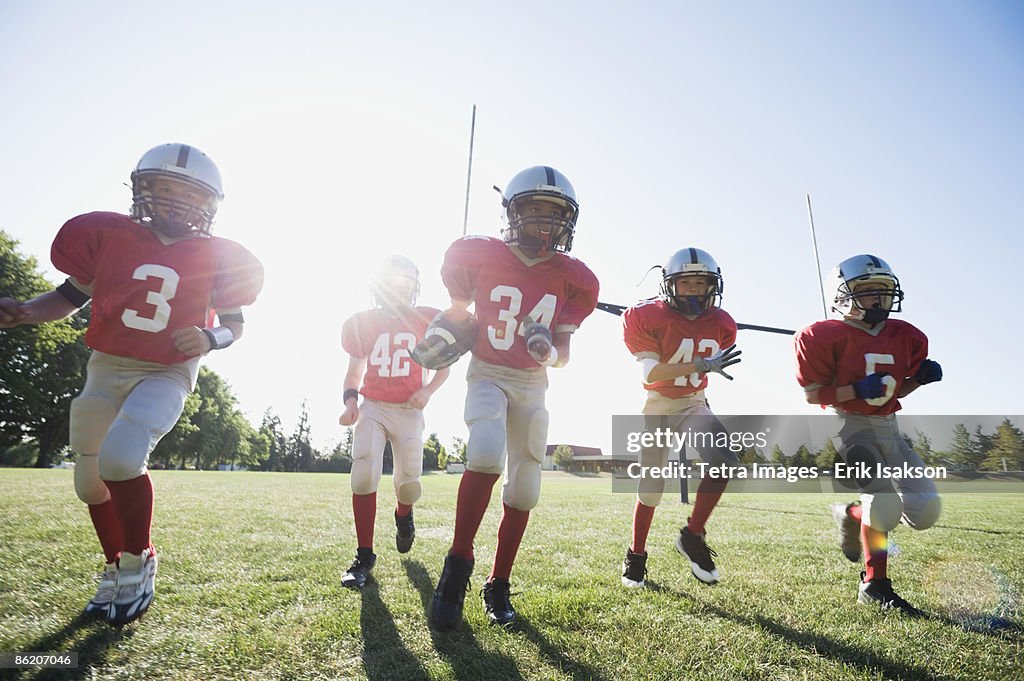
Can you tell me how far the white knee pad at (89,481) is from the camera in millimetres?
2928

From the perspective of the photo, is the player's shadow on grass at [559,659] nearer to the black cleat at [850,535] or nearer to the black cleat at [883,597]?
the black cleat at [883,597]

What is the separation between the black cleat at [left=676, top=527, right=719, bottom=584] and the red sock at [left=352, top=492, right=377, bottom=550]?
234 centimetres

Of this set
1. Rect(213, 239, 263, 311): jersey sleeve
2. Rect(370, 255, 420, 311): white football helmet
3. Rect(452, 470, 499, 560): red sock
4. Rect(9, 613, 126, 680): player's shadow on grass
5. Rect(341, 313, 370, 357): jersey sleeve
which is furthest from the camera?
Rect(370, 255, 420, 311): white football helmet

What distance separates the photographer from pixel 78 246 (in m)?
3.06

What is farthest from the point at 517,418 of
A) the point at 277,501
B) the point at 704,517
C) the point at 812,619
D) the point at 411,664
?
the point at 277,501

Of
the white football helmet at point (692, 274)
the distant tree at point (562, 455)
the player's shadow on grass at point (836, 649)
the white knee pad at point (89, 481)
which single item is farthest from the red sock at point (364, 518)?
the distant tree at point (562, 455)

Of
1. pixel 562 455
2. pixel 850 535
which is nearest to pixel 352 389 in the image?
pixel 850 535

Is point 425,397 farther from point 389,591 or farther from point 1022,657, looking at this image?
point 1022,657

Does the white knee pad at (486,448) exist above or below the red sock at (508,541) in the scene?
above

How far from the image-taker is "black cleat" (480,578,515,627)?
2719 mm

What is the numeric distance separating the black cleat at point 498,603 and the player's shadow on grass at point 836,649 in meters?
1.16

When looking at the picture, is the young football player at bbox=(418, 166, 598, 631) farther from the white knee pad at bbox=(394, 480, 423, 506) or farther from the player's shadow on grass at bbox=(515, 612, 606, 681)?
the white knee pad at bbox=(394, 480, 423, 506)

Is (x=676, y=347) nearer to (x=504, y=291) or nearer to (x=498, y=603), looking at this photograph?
(x=504, y=291)

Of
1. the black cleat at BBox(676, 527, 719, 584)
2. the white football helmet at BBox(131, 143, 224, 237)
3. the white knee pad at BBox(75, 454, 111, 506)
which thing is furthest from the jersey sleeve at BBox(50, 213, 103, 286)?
the black cleat at BBox(676, 527, 719, 584)
